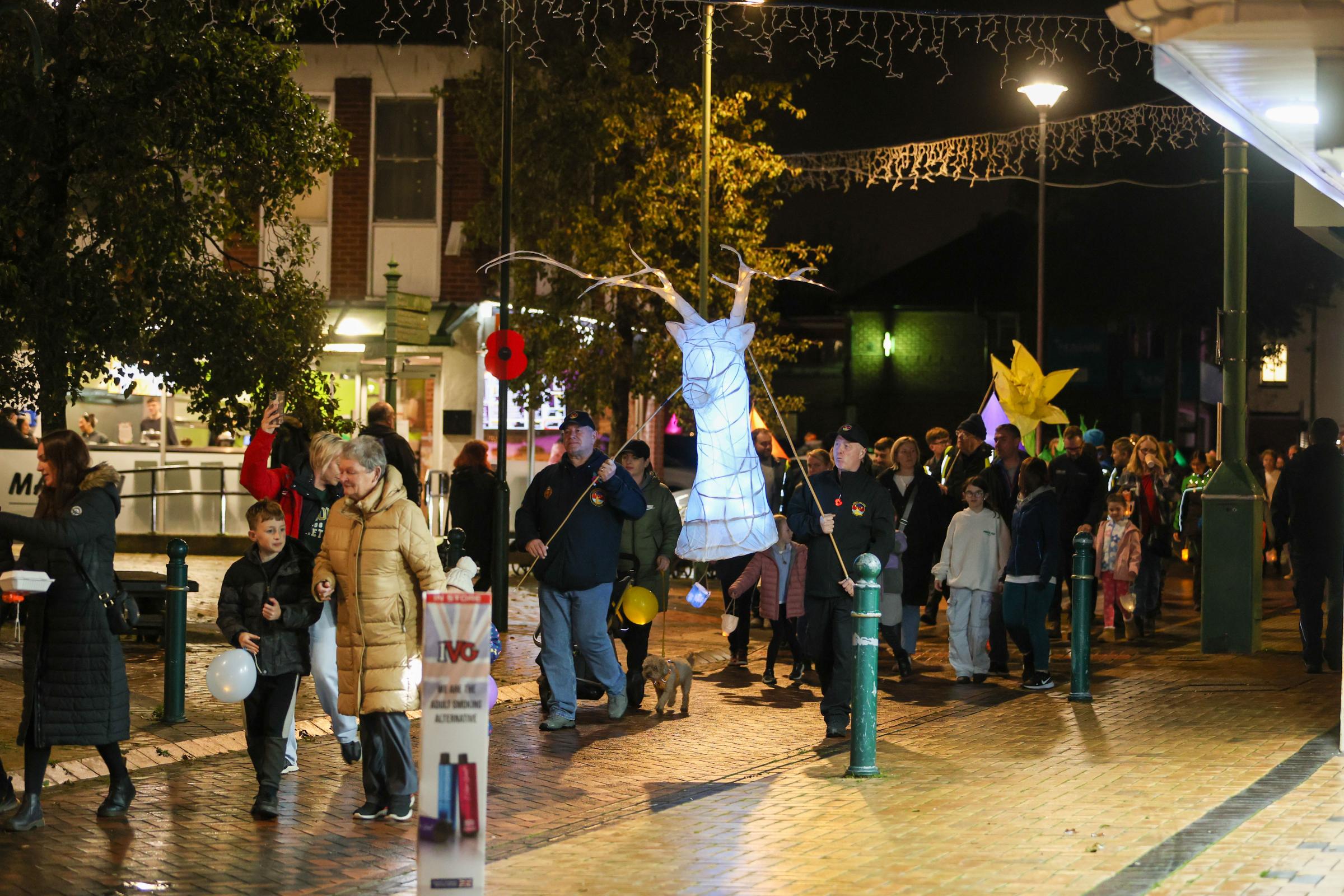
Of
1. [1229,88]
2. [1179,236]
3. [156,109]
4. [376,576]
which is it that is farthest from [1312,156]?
[1179,236]

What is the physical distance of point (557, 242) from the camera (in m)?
26.1

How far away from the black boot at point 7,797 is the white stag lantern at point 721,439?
4029 millimetres

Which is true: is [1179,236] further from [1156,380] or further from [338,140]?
[338,140]

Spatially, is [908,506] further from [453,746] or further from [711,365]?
[453,746]

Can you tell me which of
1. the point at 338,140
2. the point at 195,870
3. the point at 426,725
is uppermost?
the point at 338,140

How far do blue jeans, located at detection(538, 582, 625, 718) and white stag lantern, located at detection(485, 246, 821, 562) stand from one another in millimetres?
988

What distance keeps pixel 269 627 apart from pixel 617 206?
1796cm

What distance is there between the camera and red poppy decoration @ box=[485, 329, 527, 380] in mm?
17172

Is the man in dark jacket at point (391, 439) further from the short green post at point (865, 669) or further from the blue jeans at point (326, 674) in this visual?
the short green post at point (865, 669)

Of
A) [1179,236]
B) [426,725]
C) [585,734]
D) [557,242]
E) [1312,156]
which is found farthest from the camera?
[1179,236]

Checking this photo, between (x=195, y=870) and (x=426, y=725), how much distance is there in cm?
191

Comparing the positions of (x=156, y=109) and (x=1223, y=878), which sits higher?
(x=156, y=109)

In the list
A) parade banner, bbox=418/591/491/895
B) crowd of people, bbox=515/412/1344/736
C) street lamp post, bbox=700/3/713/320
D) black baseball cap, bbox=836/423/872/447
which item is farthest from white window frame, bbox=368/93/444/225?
parade banner, bbox=418/591/491/895

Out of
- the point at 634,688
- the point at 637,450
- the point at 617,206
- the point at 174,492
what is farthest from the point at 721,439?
the point at 174,492
